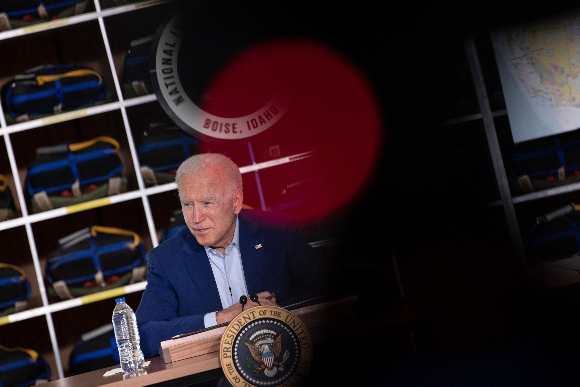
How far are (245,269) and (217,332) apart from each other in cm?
59

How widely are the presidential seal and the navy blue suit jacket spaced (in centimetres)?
52

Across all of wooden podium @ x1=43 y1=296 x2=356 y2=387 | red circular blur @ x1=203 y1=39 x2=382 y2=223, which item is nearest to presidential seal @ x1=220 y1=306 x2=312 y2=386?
wooden podium @ x1=43 y1=296 x2=356 y2=387

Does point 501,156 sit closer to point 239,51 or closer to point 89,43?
point 239,51

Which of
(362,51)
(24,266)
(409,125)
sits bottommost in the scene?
(24,266)

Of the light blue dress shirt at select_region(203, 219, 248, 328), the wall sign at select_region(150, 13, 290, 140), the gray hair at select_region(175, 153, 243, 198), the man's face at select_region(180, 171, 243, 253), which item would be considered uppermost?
the wall sign at select_region(150, 13, 290, 140)

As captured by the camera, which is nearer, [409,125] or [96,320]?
[409,125]

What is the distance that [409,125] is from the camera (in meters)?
3.57

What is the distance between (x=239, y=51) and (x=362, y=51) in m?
0.62

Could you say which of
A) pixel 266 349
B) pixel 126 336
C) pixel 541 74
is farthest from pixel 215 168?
pixel 541 74

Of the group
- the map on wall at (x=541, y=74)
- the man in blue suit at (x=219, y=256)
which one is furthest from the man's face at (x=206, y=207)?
the map on wall at (x=541, y=74)

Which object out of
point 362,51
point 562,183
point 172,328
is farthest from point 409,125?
point 172,328

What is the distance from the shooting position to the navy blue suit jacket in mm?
2527

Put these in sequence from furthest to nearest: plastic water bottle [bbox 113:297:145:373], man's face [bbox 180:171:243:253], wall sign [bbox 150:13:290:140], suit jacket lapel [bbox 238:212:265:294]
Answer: wall sign [bbox 150:13:290:140], suit jacket lapel [bbox 238:212:265:294], man's face [bbox 180:171:243:253], plastic water bottle [bbox 113:297:145:373]

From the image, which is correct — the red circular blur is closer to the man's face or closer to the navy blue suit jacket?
the navy blue suit jacket
